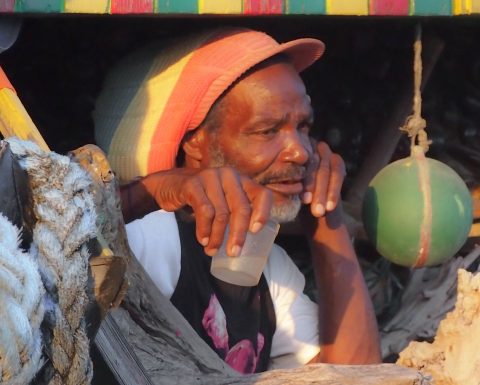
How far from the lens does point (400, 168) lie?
1.95 meters

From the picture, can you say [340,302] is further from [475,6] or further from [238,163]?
[475,6]

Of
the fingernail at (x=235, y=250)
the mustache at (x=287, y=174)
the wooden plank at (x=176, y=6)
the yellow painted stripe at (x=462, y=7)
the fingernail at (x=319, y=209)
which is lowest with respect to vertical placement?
the fingernail at (x=319, y=209)

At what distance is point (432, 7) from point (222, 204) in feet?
1.95

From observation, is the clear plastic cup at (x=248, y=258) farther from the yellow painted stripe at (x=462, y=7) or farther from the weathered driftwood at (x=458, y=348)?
the yellow painted stripe at (x=462, y=7)

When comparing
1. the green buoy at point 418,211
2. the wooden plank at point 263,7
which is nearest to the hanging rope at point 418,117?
the green buoy at point 418,211

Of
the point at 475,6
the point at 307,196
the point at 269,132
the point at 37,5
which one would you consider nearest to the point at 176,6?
the point at 37,5

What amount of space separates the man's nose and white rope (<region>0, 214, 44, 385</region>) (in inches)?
37.0

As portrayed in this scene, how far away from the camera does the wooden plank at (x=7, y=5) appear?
1488mm

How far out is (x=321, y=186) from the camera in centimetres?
179

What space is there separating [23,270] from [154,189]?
0.78m

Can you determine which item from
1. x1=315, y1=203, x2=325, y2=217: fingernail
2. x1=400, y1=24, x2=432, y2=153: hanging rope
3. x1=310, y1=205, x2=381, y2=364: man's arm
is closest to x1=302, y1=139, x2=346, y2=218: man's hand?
x1=315, y1=203, x2=325, y2=217: fingernail

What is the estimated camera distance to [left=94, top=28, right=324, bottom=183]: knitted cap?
5.87ft

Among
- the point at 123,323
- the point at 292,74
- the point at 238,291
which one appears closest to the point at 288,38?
the point at 292,74

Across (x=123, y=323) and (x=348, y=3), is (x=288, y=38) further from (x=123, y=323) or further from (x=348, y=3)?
(x=123, y=323)
